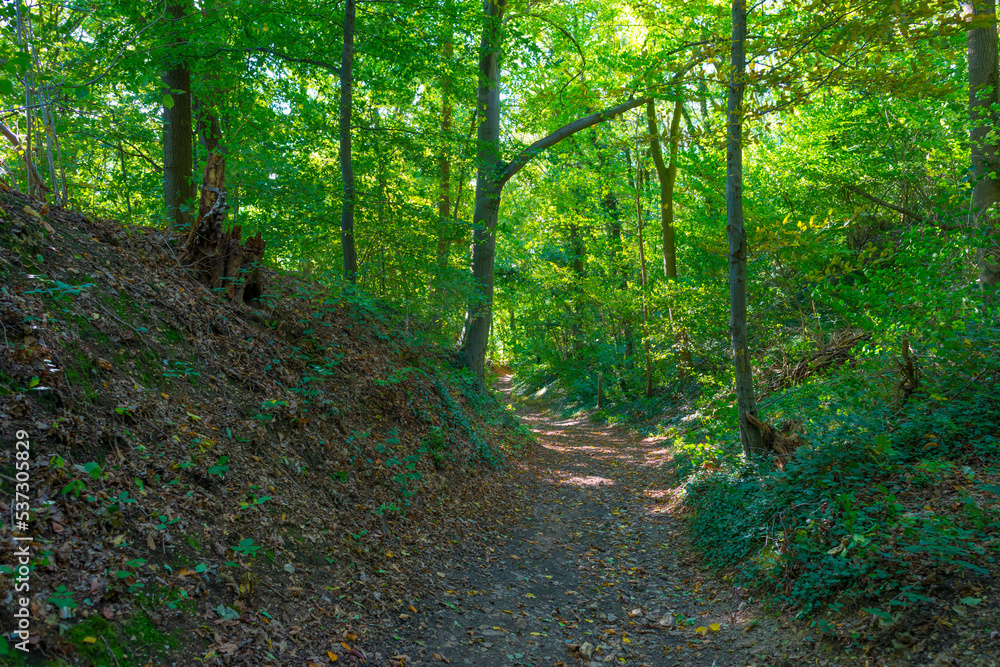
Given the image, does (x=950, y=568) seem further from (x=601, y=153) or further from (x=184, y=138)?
(x=601, y=153)

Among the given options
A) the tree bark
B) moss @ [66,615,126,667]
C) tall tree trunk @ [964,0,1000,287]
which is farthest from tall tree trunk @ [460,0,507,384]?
moss @ [66,615,126,667]

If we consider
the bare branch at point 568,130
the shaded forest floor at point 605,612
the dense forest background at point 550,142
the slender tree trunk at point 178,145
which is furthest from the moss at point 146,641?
the bare branch at point 568,130

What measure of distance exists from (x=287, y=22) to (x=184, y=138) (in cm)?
253

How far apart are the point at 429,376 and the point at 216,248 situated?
436 centimetres

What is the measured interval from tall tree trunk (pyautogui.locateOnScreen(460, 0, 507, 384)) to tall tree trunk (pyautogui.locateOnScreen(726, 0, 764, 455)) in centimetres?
541

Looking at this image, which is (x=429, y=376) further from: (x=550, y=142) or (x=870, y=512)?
(x=870, y=512)

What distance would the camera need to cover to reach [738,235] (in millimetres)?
7277

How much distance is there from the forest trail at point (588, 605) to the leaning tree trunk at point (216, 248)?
457cm

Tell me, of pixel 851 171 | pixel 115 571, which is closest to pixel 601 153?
pixel 851 171

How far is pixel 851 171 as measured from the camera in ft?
38.5

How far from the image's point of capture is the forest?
3705 mm

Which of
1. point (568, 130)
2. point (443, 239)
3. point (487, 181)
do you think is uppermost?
point (568, 130)

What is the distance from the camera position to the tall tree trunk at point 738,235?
273 inches

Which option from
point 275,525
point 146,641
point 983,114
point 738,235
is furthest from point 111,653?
point 983,114
